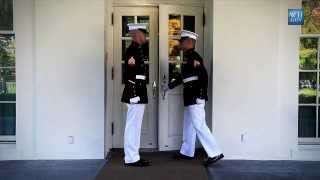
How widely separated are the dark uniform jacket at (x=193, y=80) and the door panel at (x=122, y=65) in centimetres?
96

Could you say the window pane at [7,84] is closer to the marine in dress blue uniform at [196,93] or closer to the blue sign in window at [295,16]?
the marine in dress blue uniform at [196,93]

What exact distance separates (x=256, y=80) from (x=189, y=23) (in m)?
1.48

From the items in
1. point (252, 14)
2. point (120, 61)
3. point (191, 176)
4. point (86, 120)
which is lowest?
point (191, 176)

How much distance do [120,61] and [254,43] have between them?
2.15 metres

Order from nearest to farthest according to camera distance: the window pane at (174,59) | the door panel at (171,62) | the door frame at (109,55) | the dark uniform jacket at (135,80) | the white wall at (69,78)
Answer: the dark uniform jacket at (135,80)
the white wall at (69,78)
the door frame at (109,55)
the door panel at (171,62)
the window pane at (174,59)

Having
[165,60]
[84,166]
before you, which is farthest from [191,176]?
[165,60]

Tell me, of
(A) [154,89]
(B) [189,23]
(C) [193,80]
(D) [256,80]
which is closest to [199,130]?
(C) [193,80]

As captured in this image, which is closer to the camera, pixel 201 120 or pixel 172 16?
pixel 201 120

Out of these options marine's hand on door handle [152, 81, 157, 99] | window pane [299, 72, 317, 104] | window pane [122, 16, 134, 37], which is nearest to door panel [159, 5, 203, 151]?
marine's hand on door handle [152, 81, 157, 99]

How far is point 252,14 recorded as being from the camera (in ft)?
28.1

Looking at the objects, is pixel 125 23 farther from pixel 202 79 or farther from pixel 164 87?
pixel 202 79

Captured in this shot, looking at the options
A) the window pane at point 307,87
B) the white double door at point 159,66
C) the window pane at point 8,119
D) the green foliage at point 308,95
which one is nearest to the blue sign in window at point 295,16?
the window pane at point 307,87

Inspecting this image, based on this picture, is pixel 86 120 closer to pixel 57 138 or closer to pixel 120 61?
pixel 57 138

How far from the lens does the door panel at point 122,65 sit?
363 inches
